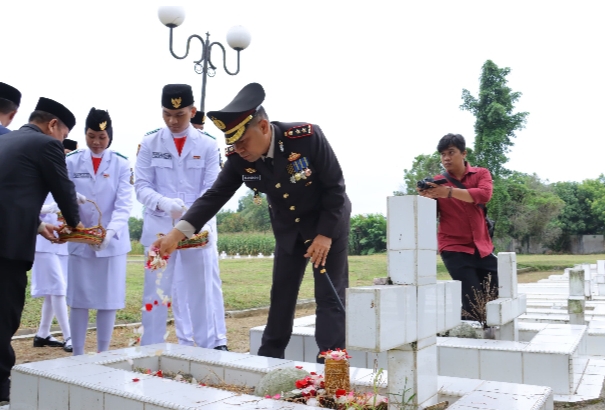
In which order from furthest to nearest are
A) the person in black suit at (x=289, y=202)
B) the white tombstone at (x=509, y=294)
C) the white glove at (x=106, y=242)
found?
1. the white glove at (x=106, y=242)
2. the white tombstone at (x=509, y=294)
3. the person in black suit at (x=289, y=202)

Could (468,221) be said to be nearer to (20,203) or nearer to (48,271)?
(20,203)

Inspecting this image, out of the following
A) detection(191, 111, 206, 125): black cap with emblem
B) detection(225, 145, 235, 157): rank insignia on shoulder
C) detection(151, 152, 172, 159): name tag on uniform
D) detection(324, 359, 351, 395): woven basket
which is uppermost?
detection(191, 111, 206, 125): black cap with emblem

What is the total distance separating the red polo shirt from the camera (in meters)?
5.00

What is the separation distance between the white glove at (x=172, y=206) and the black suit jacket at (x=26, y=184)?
755mm

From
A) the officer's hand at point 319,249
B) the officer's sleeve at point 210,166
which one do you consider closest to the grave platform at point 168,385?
the officer's hand at point 319,249

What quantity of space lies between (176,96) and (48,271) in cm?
277

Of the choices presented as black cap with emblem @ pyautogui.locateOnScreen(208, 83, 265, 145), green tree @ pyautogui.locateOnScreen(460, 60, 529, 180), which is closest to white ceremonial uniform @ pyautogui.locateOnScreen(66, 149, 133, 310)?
black cap with emblem @ pyautogui.locateOnScreen(208, 83, 265, 145)

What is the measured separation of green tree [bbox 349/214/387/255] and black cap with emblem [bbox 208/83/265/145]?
35.2m

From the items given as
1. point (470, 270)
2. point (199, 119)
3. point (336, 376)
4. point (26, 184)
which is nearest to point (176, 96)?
point (26, 184)

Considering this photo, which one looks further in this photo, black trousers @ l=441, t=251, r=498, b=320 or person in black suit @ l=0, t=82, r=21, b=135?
black trousers @ l=441, t=251, r=498, b=320

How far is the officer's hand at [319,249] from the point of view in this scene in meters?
3.48

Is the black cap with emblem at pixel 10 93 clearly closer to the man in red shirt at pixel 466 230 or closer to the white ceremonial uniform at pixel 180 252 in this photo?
the white ceremonial uniform at pixel 180 252

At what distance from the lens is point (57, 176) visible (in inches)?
151

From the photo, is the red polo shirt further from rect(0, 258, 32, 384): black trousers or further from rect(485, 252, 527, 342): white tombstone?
rect(0, 258, 32, 384): black trousers
